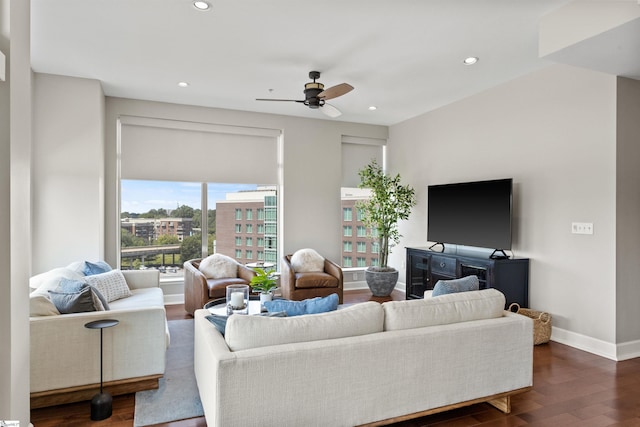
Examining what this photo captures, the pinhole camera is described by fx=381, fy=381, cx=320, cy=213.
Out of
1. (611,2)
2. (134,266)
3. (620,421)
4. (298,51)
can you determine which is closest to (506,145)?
(611,2)

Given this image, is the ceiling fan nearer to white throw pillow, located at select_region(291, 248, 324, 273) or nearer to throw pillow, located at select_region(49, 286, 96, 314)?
white throw pillow, located at select_region(291, 248, 324, 273)

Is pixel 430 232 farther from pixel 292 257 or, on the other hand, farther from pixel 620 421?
pixel 620 421

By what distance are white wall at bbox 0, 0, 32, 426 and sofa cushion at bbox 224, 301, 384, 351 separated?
3.35 ft

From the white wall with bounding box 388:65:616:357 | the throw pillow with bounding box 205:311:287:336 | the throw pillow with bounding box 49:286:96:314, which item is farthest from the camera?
the white wall with bounding box 388:65:616:357

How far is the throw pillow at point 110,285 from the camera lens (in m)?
3.60

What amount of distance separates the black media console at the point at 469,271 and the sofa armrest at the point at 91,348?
130 inches

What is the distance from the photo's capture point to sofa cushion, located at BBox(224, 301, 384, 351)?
199 cm

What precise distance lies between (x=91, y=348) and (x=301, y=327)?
60.9 inches

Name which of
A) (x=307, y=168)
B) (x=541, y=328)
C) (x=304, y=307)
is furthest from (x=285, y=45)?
(x=541, y=328)

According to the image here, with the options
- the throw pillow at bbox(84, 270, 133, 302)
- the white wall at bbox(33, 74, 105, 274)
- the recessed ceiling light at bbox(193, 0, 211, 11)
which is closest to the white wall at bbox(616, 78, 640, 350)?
the recessed ceiling light at bbox(193, 0, 211, 11)

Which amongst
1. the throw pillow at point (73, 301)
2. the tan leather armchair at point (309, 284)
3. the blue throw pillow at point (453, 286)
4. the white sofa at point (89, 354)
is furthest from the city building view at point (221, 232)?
the blue throw pillow at point (453, 286)

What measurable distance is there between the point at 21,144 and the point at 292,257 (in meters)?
4.01

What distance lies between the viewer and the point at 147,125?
534cm

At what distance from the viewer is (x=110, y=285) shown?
12.2ft
